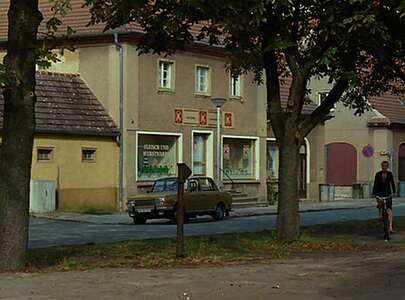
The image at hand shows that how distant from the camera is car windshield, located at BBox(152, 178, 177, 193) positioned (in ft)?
103

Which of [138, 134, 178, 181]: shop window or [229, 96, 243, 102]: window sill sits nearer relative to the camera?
[138, 134, 178, 181]: shop window

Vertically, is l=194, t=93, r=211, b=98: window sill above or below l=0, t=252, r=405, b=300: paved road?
above

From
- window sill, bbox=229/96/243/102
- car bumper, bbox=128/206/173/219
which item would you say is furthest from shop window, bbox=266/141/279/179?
car bumper, bbox=128/206/173/219

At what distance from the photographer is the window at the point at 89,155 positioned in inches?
1430

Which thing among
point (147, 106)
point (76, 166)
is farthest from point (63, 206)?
point (147, 106)

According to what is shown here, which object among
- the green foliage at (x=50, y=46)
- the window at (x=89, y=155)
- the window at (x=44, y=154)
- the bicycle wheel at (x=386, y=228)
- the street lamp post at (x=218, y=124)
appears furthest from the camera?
the street lamp post at (x=218, y=124)

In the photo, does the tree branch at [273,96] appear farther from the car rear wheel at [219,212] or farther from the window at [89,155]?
the window at [89,155]

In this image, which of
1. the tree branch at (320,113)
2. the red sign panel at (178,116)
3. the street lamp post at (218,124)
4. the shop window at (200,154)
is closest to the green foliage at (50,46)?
the tree branch at (320,113)

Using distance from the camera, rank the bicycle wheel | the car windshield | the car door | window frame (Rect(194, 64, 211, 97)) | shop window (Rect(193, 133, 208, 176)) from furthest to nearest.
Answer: shop window (Rect(193, 133, 208, 176)), window frame (Rect(194, 64, 211, 97)), the car door, the car windshield, the bicycle wheel

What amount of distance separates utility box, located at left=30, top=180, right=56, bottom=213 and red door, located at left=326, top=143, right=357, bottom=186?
1047 inches

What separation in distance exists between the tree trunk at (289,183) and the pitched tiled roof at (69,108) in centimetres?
1700

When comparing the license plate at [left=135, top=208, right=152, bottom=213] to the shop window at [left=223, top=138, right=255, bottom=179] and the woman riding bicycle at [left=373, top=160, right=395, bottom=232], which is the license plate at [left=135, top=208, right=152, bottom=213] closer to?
the woman riding bicycle at [left=373, top=160, right=395, bottom=232]

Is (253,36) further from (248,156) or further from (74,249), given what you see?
(248,156)

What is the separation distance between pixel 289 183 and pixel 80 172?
59.7ft
